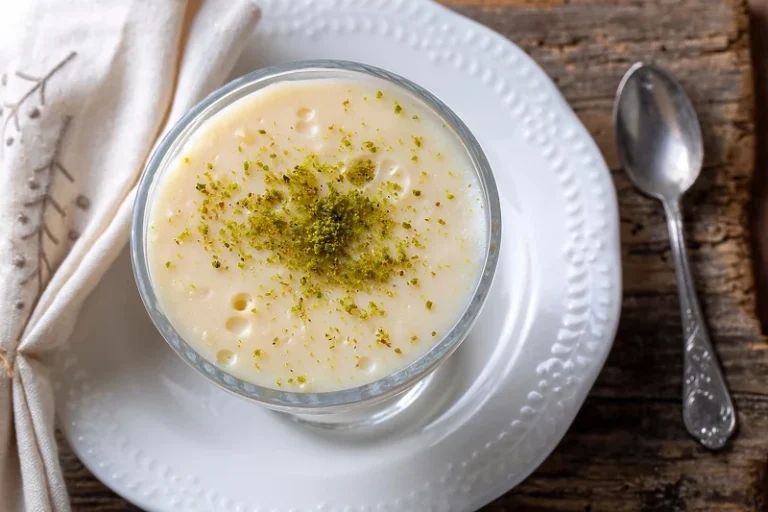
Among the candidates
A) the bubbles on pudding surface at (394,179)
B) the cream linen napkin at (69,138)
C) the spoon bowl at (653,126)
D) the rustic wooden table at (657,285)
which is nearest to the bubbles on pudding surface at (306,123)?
the bubbles on pudding surface at (394,179)

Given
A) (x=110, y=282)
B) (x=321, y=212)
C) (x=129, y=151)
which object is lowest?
(x=110, y=282)

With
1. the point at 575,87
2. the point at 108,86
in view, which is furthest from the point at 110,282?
the point at 575,87

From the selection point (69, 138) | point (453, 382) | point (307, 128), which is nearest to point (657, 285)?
point (453, 382)

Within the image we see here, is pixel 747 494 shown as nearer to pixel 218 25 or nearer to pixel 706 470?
pixel 706 470

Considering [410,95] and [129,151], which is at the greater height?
[410,95]

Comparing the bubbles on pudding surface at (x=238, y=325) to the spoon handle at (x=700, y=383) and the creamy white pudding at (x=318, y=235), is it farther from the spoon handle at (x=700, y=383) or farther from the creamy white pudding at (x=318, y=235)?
the spoon handle at (x=700, y=383)
